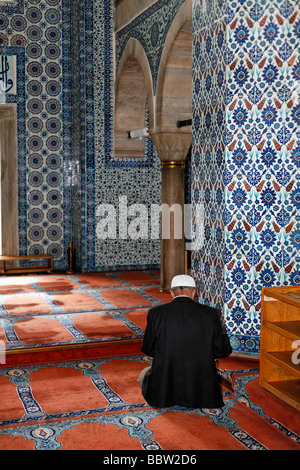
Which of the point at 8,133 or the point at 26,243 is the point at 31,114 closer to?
the point at 8,133

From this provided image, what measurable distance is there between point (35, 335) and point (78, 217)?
401 cm

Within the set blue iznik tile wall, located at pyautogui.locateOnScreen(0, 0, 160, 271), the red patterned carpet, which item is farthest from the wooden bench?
the red patterned carpet

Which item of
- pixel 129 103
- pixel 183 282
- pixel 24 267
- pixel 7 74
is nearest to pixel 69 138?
pixel 129 103

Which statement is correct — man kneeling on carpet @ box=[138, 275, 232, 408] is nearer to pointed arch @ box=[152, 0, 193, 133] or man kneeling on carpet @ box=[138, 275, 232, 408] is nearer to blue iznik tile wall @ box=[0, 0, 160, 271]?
pointed arch @ box=[152, 0, 193, 133]

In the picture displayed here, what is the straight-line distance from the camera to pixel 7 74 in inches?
347

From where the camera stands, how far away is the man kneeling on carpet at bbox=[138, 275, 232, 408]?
338cm

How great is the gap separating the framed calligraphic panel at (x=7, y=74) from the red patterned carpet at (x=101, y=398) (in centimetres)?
399

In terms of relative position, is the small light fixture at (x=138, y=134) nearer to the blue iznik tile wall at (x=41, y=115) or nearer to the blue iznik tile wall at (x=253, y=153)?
the blue iznik tile wall at (x=41, y=115)

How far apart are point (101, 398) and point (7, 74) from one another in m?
6.32

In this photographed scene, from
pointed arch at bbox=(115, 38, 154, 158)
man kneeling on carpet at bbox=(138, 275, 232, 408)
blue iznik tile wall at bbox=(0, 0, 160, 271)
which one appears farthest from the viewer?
blue iznik tile wall at bbox=(0, 0, 160, 271)

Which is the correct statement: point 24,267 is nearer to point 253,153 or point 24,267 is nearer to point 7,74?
point 7,74

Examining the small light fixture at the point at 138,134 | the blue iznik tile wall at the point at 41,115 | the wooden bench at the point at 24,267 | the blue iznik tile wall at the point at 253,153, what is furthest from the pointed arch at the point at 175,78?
the wooden bench at the point at 24,267

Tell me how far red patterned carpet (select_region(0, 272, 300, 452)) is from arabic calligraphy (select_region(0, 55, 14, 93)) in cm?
Result: 401

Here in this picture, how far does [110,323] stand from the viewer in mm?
5574
